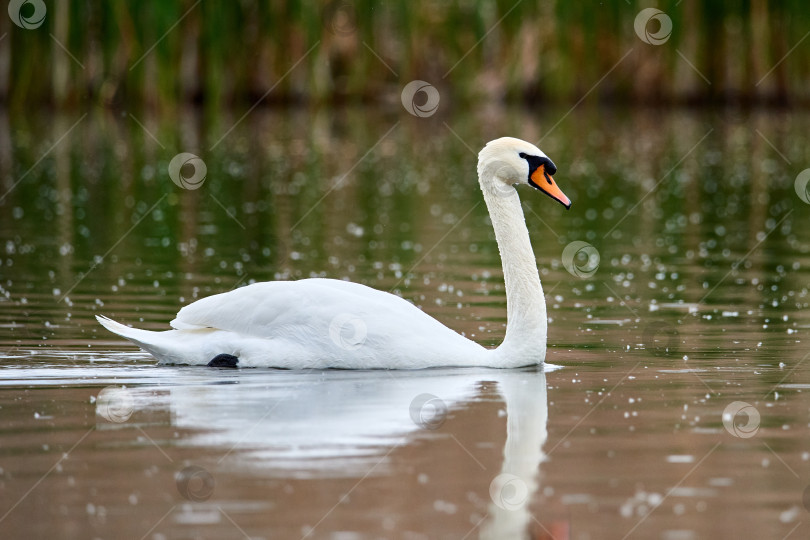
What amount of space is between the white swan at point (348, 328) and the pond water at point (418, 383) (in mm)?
138

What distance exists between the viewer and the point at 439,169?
26.6 m

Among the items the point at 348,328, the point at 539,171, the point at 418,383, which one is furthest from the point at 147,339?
the point at 539,171

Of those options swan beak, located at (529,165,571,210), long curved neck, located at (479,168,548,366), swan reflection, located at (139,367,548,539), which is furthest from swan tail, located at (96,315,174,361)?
swan beak, located at (529,165,571,210)

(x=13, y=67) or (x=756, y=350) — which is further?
(x=13, y=67)

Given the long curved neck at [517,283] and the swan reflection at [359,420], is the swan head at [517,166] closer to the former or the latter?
the long curved neck at [517,283]

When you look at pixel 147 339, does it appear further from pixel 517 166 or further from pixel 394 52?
pixel 394 52

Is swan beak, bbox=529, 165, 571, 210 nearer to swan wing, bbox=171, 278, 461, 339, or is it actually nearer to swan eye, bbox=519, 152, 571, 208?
swan eye, bbox=519, 152, 571, 208

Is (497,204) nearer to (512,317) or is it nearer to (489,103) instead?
(512,317)

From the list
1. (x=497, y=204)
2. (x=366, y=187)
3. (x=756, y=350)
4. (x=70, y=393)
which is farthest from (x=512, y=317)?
(x=366, y=187)

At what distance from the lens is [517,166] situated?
30.1ft

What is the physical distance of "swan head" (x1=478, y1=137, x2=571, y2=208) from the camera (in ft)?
30.0

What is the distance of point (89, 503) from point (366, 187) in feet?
57.3

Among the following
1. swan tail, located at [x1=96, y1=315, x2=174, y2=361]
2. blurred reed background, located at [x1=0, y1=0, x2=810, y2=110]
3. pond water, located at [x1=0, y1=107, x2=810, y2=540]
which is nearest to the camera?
pond water, located at [x1=0, y1=107, x2=810, y2=540]

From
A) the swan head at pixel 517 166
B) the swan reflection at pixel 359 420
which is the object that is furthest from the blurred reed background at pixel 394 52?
the swan reflection at pixel 359 420
